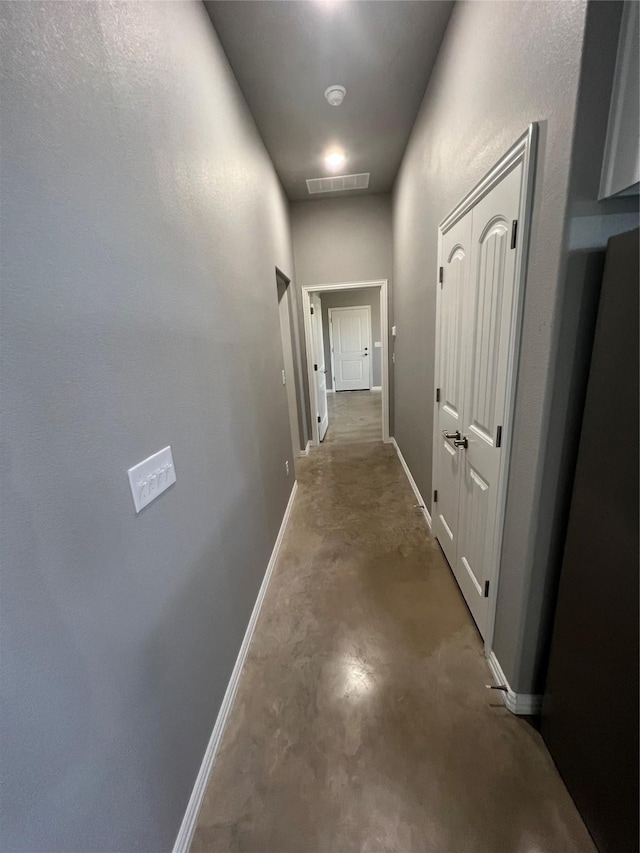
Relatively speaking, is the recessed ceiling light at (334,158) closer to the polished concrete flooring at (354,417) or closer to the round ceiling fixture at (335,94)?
the round ceiling fixture at (335,94)

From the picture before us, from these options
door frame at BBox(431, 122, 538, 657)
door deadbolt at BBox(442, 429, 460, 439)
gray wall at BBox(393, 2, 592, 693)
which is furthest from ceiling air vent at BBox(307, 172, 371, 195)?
door deadbolt at BBox(442, 429, 460, 439)

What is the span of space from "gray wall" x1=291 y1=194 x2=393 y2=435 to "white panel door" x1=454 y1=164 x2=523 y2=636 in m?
2.50

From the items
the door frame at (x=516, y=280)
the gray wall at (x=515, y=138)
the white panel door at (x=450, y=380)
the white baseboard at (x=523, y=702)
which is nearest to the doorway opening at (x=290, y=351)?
the white panel door at (x=450, y=380)

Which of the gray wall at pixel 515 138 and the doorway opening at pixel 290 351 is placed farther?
the doorway opening at pixel 290 351

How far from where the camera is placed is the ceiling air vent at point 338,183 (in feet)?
10.4

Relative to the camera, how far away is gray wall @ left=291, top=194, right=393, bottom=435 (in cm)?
364

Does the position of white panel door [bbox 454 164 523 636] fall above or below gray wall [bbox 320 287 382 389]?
below

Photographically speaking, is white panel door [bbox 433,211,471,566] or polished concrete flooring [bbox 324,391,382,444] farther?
polished concrete flooring [bbox 324,391,382,444]

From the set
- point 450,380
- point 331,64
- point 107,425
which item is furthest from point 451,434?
point 331,64

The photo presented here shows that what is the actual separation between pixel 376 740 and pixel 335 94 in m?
3.47

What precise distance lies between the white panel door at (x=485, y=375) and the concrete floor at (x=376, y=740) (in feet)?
1.15

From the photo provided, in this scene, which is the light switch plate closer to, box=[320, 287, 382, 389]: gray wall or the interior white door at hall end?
the interior white door at hall end

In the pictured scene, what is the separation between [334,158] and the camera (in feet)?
9.30

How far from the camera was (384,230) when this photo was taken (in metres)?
3.68
